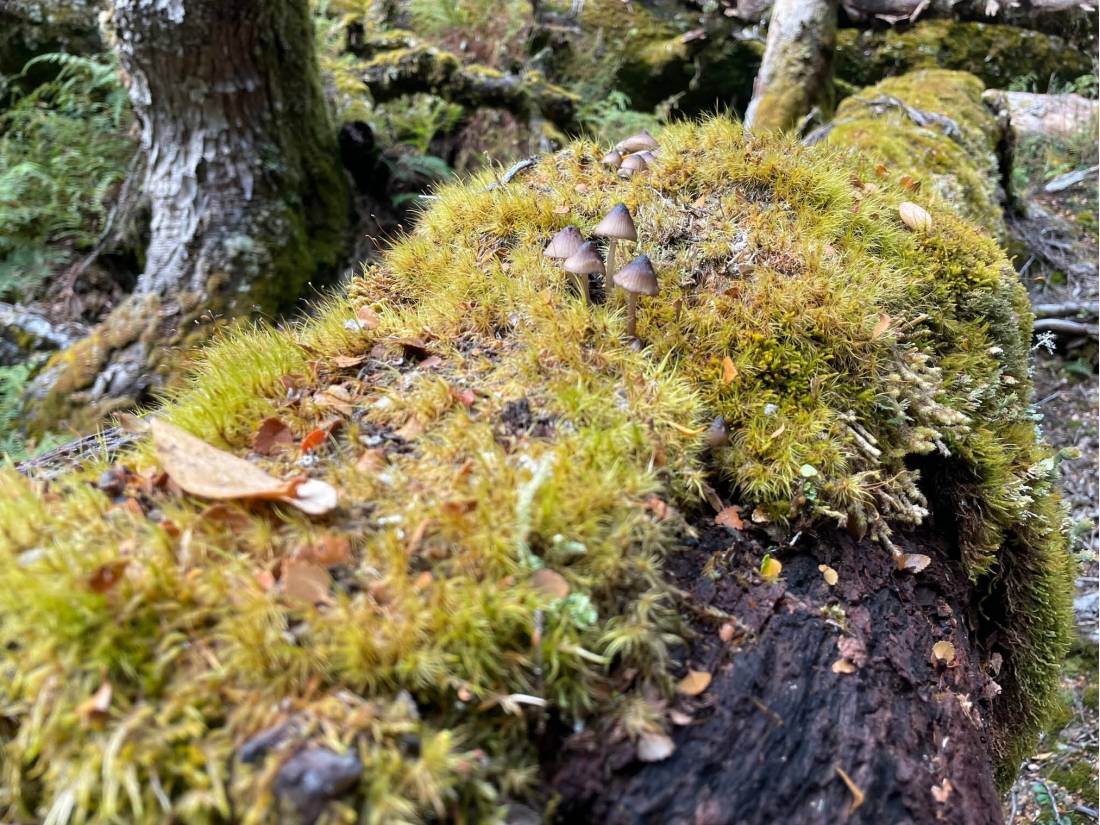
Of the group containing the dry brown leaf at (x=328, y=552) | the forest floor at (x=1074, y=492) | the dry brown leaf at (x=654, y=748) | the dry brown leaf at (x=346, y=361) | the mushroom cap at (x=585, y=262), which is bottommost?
the forest floor at (x=1074, y=492)

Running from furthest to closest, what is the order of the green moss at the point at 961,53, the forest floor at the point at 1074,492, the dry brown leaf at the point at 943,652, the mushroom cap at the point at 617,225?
the green moss at the point at 961,53 < the forest floor at the point at 1074,492 < the mushroom cap at the point at 617,225 < the dry brown leaf at the point at 943,652

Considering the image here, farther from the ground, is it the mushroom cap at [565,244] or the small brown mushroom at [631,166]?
the mushroom cap at [565,244]

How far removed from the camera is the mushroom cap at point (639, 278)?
233cm

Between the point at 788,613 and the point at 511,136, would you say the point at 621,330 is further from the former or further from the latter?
the point at 511,136

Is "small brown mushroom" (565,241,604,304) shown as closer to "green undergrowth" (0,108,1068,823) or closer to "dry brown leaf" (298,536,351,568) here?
"green undergrowth" (0,108,1068,823)

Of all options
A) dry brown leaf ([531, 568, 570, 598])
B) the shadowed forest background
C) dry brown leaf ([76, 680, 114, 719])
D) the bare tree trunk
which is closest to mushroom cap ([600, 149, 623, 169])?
the shadowed forest background

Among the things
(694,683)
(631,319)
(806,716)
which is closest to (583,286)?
(631,319)

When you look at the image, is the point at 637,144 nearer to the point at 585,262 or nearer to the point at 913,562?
the point at 585,262

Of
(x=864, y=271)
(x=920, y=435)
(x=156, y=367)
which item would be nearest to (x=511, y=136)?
(x=156, y=367)

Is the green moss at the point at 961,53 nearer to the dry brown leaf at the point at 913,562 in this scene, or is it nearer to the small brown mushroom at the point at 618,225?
the small brown mushroom at the point at 618,225

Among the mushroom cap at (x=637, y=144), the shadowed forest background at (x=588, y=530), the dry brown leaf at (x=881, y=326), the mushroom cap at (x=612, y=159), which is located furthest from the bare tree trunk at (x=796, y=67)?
the dry brown leaf at (x=881, y=326)

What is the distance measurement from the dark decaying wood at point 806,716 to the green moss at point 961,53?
859cm

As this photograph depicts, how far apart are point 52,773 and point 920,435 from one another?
8.27ft

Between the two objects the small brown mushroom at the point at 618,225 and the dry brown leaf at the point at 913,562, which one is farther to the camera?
the small brown mushroom at the point at 618,225
